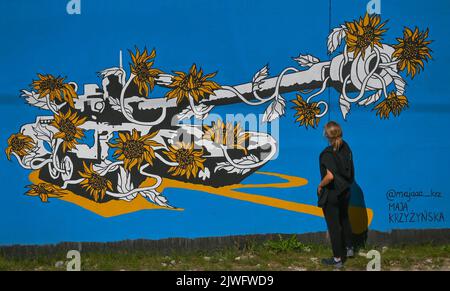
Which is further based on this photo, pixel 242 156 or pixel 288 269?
pixel 242 156

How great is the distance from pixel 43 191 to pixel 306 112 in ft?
10.2

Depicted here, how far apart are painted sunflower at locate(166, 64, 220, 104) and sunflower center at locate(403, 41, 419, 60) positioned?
222 centimetres

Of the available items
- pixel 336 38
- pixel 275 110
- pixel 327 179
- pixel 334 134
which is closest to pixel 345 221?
pixel 327 179

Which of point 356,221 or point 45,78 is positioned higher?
point 45,78

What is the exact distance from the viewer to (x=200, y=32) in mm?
5980

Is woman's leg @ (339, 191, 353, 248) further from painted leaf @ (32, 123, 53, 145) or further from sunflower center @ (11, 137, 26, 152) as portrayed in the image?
sunflower center @ (11, 137, 26, 152)

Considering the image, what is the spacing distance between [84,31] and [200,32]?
1.29 metres

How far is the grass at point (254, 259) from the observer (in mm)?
5645

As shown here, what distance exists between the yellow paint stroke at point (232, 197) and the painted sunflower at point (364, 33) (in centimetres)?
166

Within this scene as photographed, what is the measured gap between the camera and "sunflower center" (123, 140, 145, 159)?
6027 mm

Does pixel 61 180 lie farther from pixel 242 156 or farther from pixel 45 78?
pixel 242 156

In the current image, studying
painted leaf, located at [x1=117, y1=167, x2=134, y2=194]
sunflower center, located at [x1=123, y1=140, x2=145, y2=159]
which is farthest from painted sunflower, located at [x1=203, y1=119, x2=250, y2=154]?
painted leaf, located at [x1=117, y1=167, x2=134, y2=194]

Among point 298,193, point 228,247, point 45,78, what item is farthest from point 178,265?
point 45,78

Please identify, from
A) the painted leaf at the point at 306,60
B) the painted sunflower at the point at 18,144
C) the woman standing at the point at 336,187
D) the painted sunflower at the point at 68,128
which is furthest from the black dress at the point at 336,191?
the painted sunflower at the point at 18,144
